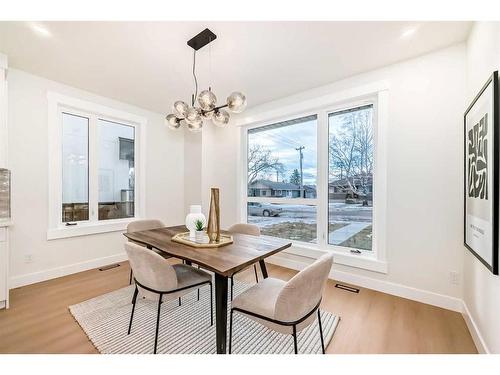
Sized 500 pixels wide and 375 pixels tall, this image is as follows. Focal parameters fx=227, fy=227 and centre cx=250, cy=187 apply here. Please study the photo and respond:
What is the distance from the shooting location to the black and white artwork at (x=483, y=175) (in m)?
1.34

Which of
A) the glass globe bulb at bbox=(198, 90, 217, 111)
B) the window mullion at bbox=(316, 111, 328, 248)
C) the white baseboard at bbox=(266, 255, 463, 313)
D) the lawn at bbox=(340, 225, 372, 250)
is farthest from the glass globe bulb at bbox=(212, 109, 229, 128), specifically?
the white baseboard at bbox=(266, 255, 463, 313)

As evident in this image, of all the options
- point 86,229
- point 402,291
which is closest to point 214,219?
point 402,291

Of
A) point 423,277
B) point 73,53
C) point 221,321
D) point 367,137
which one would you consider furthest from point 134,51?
point 423,277

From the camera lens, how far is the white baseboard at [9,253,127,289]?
264cm

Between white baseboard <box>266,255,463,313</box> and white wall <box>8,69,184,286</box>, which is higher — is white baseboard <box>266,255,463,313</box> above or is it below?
below

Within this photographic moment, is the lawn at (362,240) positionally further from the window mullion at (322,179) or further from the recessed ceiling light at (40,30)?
the recessed ceiling light at (40,30)

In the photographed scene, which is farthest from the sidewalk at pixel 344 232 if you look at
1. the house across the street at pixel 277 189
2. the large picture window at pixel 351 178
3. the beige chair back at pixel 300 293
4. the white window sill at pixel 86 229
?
the white window sill at pixel 86 229

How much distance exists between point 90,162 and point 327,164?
3413mm

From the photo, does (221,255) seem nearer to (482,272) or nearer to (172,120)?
(172,120)

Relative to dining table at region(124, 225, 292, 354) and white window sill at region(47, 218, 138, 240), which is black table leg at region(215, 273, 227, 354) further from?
white window sill at region(47, 218, 138, 240)

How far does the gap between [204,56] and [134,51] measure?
673mm

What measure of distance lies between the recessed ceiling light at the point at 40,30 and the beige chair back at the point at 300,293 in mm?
2784

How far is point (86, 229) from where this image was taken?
3.22 m
